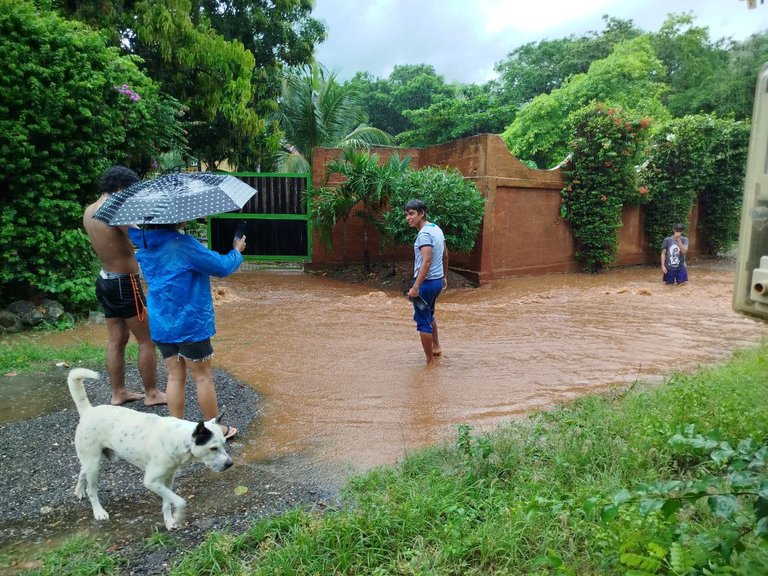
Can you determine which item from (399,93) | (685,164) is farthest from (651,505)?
(399,93)

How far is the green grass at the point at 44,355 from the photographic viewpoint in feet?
18.8

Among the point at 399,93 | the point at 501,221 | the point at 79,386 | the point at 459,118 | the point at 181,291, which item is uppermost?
the point at 399,93

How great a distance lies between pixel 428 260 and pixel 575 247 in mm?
8896

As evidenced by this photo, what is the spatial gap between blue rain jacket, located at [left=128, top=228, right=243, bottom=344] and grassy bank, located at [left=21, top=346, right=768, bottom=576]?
4.71 ft

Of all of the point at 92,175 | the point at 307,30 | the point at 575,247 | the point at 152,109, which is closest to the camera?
the point at 92,175

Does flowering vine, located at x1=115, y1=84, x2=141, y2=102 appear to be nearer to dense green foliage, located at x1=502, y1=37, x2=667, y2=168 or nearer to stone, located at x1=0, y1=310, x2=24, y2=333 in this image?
stone, located at x1=0, y1=310, x2=24, y2=333

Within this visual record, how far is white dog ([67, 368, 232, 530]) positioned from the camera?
9.91ft

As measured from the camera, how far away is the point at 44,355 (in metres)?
6.03

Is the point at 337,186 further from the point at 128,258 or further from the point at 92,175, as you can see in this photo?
the point at 128,258

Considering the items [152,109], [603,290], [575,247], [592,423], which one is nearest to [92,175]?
[152,109]

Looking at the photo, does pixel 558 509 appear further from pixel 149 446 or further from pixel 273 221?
pixel 273 221

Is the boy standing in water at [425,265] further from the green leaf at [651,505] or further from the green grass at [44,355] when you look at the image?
the green leaf at [651,505]

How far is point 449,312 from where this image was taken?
363 inches

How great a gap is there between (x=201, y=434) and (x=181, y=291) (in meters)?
1.07
